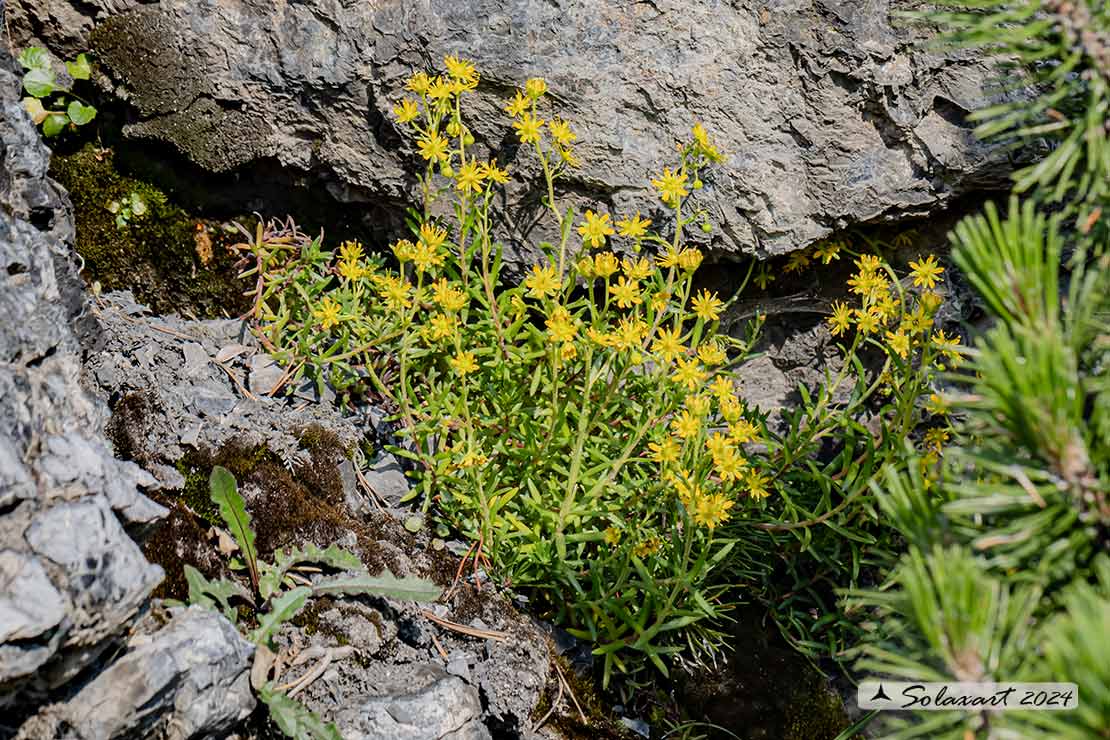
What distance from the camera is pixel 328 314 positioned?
3.13m

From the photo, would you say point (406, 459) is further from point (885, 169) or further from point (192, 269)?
point (885, 169)

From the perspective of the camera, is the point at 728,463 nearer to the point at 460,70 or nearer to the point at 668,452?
the point at 668,452

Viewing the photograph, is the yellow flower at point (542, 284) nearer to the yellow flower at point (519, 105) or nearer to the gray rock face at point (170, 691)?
the yellow flower at point (519, 105)

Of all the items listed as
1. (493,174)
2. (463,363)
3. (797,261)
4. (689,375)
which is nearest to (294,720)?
(463,363)

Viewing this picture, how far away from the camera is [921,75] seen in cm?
325

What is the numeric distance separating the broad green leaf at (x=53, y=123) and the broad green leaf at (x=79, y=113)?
0.09 ft

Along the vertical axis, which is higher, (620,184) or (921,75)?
(921,75)

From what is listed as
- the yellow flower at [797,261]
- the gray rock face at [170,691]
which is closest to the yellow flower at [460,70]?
the yellow flower at [797,261]

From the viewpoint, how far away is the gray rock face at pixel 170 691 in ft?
6.36

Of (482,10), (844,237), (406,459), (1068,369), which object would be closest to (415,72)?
(482,10)

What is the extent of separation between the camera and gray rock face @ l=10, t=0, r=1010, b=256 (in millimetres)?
3271

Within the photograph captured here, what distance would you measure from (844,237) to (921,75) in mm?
582

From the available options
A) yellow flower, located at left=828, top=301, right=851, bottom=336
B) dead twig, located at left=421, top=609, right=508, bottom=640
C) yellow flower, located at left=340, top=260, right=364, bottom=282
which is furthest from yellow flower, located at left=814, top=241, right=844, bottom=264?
dead twig, located at left=421, top=609, right=508, bottom=640

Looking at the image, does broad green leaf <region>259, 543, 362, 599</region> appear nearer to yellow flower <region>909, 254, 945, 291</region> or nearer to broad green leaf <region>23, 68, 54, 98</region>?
broad green leaf <region>23, 68, 54, 98</region>
